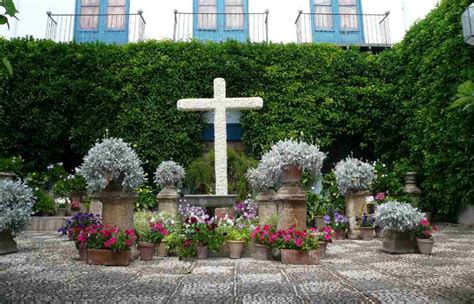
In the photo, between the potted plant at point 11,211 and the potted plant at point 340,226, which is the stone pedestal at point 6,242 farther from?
the potted plant at point 340,226

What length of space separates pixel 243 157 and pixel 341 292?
607 centimetres

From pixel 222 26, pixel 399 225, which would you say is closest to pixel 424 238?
pixel 399 225

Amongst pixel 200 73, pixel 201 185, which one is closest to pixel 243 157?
pixel 201 185

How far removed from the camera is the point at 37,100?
9.47 meters

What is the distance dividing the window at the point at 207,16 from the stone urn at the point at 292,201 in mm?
7295

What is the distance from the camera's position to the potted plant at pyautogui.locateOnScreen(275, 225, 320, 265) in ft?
15.2

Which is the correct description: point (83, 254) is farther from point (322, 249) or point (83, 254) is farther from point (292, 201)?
point (322, 249)

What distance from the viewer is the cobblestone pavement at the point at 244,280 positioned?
3049 mm

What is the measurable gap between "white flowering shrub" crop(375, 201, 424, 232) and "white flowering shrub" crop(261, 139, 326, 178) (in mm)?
1085

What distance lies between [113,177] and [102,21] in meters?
7.83

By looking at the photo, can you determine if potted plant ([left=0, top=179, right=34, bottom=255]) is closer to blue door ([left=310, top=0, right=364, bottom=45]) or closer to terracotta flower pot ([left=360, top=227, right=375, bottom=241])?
terracotta flower pot ([left=360, top=227, right=375, bottom=241])

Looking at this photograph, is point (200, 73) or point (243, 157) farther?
point (200, 73)

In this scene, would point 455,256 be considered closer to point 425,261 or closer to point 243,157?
point 425,261

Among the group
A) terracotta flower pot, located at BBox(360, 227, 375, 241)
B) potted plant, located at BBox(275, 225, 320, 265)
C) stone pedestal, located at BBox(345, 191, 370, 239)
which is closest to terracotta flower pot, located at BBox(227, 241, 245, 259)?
potted plant, located at BBox(275, 225, 320, 265)
